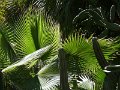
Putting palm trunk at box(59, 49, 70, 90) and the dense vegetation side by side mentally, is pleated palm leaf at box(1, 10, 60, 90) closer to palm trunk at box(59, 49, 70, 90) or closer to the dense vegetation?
the dense vegetation

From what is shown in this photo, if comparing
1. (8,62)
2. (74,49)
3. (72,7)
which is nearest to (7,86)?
(8,62)

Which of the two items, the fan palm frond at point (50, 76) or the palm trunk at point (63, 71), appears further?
the fan palm frond at point (50, 76)

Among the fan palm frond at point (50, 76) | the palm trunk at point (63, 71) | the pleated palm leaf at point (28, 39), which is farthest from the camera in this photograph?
the pleated palm leaf at point (28, 39)

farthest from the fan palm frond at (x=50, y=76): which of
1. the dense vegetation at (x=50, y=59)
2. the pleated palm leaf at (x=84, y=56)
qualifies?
the pleated palm leaf at (x=84, y=56)

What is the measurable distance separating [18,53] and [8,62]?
7.2 inches

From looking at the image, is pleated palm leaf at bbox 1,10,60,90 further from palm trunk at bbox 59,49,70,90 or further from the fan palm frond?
palm trunk at bbox 59,49,70,90

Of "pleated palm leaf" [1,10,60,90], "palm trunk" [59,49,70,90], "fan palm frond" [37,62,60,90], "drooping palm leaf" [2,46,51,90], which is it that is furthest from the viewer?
"pleated palm leaf" [1,10,60,90]

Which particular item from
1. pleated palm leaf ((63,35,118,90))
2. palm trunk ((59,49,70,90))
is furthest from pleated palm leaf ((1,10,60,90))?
palm trunk ((59,49,70,90))

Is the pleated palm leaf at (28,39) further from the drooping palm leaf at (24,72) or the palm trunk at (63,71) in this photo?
the palm trunk at (63,71)

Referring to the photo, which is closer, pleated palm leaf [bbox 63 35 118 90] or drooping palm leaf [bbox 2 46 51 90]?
drooping palm leaf [bbox 2 46 51 90]

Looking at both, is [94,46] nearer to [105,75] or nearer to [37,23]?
[105,75]

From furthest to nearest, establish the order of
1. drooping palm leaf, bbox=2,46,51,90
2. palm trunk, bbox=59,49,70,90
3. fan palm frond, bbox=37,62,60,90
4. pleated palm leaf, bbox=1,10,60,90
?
pleated palm leaf, bbox=1,10,60,90 < fan palm frond, bbox=37,62,60,90 < drooping palm leaf, bbox=2,46,51,90 < palm trunk, bbox=59,49,70,90

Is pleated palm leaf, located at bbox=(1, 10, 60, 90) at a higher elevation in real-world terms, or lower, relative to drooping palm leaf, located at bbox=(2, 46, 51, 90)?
higher

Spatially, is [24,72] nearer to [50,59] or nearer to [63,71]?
[50,59]
